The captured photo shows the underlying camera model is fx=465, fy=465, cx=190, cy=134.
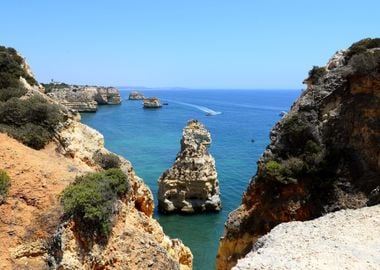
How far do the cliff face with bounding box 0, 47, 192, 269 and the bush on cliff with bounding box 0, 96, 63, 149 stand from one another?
3.10ft

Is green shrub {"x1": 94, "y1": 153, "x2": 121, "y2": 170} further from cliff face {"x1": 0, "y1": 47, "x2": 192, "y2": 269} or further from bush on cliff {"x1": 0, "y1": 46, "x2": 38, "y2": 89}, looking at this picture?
bush on cliff {"x1": 0, "y1": 46, "x2": 38, "y2": 89}

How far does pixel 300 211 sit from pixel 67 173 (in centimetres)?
907

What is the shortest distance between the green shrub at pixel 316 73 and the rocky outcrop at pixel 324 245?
7.80 m

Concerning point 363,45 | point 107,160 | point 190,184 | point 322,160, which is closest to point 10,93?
point 107,160

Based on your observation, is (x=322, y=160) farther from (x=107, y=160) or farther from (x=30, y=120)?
(x=30, y=120)

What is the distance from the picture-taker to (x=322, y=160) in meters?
18.8

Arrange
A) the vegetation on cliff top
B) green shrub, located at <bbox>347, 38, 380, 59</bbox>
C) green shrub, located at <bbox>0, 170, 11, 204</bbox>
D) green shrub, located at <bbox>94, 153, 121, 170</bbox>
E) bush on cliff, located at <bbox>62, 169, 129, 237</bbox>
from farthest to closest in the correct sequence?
green shrub, located at <bbox>94, 153, 121, 170</bbox> → green shrub, located at <bbox>347, 38, 380, 59</bbox> → the vegetation on cliff top → green shrub, located at <bbox>0, 170, 11, 204</bbox> → bush on cliff, located at <bbox>62, 169, 129, 237</bbox>

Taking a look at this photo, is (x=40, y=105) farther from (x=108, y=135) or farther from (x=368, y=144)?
(x=108, y=135)

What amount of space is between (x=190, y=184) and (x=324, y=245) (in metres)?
28.3

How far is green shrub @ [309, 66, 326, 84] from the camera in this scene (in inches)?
830

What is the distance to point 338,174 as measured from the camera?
1850 centimetres

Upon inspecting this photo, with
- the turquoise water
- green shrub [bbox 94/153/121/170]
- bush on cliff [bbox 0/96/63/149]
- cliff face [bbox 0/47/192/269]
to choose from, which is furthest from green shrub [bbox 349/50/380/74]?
the turquoise water

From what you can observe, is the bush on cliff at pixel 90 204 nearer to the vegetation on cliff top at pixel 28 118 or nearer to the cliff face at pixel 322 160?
the vegetation on cliff top at pixel 28 118

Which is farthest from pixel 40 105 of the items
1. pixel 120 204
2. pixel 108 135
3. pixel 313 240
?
pixel 108 135
